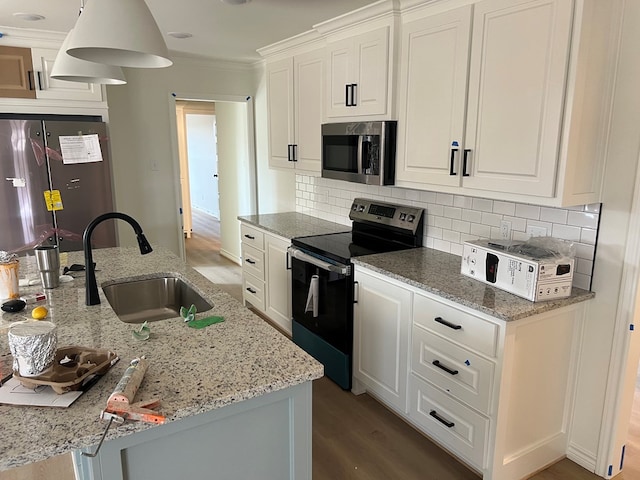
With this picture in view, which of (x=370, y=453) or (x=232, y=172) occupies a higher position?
(x=232, y=172)

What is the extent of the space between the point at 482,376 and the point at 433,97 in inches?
56.7

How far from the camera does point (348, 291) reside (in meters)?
2.79

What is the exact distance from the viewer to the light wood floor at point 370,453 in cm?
222

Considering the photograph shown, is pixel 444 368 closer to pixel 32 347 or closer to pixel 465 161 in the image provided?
pixel 465 161

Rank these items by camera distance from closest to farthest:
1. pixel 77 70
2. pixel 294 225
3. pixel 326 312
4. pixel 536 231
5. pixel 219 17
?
pixel 77 70
pixel 536 231
pixel 326 312
pixel 219 17
pixel 294 225

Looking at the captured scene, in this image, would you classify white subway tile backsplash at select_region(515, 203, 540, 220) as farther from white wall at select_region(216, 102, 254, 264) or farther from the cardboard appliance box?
white wall at select_region(216, 102, 254, 264)

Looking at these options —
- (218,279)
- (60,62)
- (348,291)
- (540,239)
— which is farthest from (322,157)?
(218,279)

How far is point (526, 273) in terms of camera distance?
200 centimetres

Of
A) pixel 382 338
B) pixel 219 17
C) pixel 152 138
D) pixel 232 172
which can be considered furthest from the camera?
pixel 232 172

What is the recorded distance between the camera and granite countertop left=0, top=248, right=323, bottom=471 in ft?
3.40

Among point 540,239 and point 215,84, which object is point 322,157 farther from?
point 215,84

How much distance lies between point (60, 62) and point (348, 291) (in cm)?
184

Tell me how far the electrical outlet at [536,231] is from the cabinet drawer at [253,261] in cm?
218

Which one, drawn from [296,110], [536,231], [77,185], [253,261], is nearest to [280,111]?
[296,110]
